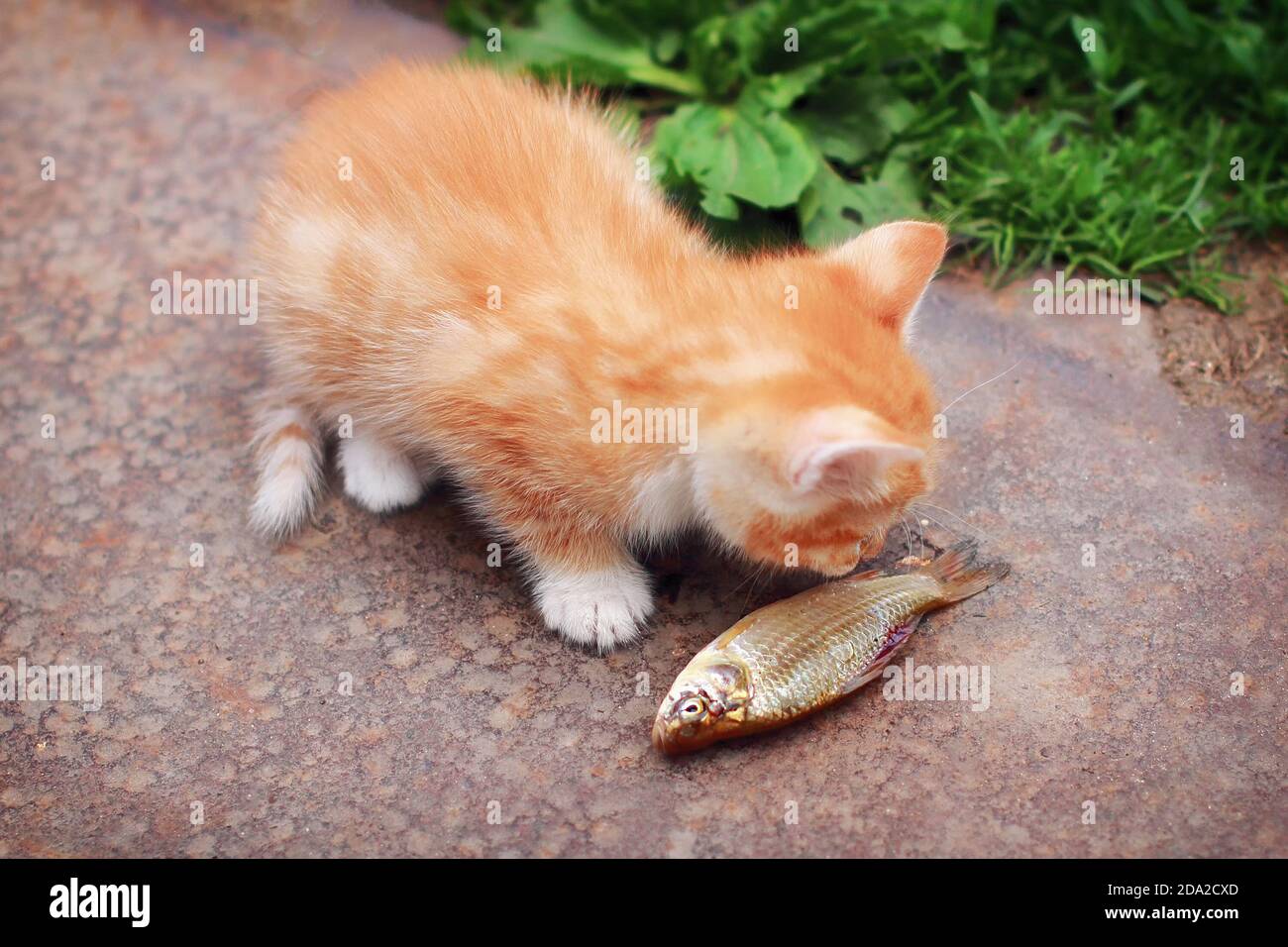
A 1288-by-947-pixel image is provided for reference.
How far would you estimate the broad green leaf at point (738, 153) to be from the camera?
2938 millimetres

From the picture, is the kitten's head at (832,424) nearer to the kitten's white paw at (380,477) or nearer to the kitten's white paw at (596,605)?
the kitten's white paw at (596,605)

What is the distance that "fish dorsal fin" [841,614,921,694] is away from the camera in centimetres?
213

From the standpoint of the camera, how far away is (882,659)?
2174mm

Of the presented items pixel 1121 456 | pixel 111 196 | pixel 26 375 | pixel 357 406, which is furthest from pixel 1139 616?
pixel 111 196

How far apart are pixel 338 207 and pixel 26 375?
98cm

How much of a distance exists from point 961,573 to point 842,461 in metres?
0.62

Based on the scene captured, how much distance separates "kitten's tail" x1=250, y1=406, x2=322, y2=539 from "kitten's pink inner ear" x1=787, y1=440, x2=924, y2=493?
1.16m

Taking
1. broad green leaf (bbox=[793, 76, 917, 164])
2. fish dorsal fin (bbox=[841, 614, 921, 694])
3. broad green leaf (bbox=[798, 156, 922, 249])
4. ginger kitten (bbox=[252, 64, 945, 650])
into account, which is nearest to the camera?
ginger kitten (bbox=[252, 64, 945, 650])

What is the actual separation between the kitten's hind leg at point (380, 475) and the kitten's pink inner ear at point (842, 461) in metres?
1.01

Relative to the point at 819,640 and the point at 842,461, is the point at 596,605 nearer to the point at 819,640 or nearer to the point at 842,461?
the point at 819,640

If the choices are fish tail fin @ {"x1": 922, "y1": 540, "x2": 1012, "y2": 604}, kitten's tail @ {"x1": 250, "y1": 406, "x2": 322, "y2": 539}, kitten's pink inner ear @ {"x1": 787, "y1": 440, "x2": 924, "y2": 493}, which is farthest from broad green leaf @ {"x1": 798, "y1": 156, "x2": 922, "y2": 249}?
kitten's tail @ {"x1": 250, "y1": 406, "x2": 322, "y2": 539}

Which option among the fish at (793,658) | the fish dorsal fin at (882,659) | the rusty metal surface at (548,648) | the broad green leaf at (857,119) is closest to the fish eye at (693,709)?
the fish at (793,658)

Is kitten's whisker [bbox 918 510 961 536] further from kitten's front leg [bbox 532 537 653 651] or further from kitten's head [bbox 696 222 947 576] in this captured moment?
kitten's front leg [bbox 532 537 653 651]

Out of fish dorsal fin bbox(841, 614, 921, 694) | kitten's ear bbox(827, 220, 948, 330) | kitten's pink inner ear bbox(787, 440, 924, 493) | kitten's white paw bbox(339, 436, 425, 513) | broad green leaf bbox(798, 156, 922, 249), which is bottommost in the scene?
fish dorsal fin bbox(841, 614, 921, 694)
